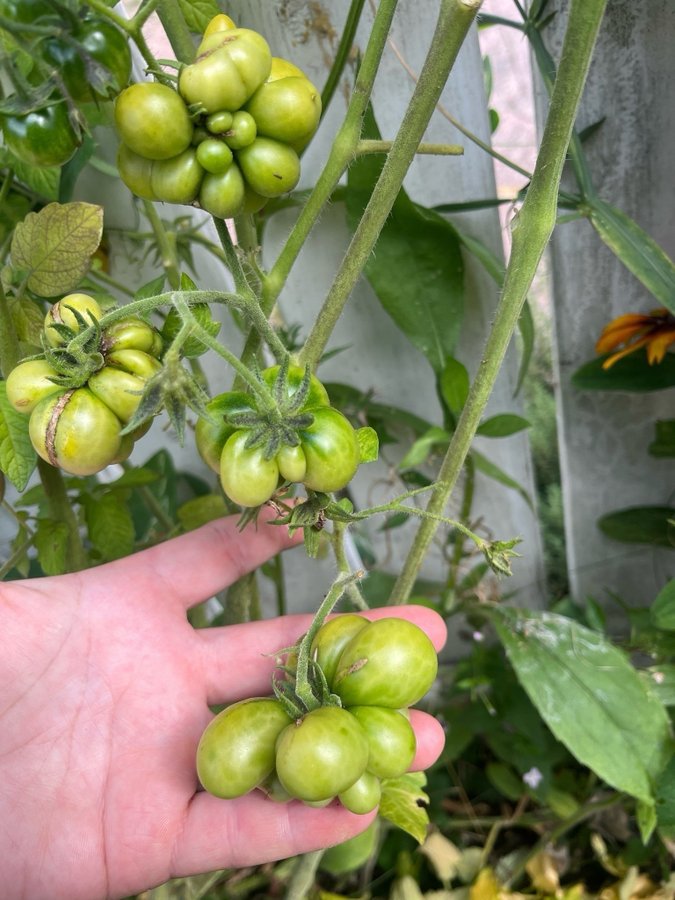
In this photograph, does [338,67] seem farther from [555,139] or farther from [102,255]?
[102,255]

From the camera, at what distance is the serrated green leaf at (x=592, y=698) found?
0.74 m

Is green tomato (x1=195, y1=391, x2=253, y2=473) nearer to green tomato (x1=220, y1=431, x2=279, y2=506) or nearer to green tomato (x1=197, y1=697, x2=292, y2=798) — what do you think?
green tomato (x1=220, y1=431, x2=279, y2=506)

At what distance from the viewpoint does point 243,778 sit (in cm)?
47

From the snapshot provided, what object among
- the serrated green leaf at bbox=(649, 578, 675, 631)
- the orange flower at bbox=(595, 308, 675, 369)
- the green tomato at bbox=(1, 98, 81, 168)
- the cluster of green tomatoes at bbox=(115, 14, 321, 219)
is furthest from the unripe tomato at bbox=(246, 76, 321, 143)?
the serrated green leaf at bbox=(649, 578, 675, 631)

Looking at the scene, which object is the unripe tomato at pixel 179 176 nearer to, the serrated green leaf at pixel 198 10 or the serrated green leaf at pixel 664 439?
the serrated green leaf at pixel 198 10

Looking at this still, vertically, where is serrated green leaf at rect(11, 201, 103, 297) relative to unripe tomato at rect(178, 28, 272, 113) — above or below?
below

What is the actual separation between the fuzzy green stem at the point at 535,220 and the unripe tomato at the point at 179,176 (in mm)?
213

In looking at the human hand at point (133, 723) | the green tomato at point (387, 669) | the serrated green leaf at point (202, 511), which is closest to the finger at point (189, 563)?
the human hand at point (133, 723)

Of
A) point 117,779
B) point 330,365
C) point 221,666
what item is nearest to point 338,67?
point 330,365

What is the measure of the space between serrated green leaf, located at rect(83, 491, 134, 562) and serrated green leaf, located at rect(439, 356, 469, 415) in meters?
0.37

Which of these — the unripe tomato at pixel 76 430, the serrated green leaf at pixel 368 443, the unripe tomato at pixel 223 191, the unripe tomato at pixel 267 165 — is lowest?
the serrated green leaf at pixel 368 443

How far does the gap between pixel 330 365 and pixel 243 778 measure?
562mm

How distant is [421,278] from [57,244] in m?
0.40

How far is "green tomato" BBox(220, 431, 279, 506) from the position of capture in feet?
1.32
